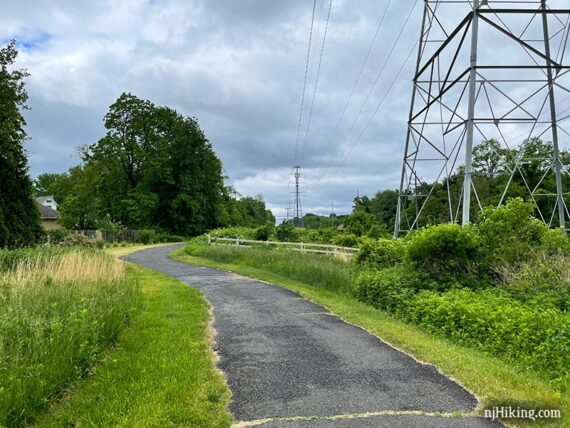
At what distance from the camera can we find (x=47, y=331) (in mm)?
5180

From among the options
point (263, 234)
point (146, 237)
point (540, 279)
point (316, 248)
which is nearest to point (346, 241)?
point (316, 248)

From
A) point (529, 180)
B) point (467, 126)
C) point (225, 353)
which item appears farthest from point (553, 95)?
point (529, 180)

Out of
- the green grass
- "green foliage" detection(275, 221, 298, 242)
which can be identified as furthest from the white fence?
the green grass

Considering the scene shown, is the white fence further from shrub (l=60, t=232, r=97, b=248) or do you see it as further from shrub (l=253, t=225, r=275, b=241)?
shrub (l=60, t=232, r=97, b=248)

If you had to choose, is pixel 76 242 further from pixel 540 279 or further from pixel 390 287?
pixel 540 279

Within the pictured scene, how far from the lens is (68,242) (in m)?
23.8

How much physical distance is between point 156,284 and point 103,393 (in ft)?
32.9

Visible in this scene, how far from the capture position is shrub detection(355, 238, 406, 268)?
1285cm

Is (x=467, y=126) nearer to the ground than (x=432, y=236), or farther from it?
farther from it

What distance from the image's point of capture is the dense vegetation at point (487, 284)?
19.7 ft

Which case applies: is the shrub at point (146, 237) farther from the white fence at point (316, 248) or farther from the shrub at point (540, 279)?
the shrub at point (540, 279)

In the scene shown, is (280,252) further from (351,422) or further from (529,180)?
(529,180)

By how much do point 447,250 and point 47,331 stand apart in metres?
8.33

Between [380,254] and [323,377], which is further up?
[380,254]
